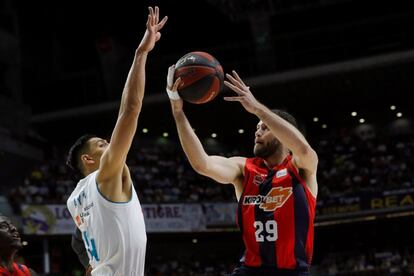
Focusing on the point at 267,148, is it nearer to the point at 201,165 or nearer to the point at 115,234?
the point at 201,165

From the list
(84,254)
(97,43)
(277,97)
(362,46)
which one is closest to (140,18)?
(97,43)

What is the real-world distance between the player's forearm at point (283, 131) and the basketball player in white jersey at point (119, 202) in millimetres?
912

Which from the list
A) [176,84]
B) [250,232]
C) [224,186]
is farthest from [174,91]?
[224,186]

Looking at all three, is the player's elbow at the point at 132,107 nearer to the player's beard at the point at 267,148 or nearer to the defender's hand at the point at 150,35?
the defender's hand at the point at 150,35

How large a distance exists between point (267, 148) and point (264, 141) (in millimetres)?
61

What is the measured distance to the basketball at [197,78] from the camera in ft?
16.0

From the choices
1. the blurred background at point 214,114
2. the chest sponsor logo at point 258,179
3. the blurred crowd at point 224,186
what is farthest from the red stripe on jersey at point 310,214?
the blurred crowd at point 224,186

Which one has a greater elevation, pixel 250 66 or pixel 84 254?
pixel 250 66

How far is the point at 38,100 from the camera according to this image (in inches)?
1216

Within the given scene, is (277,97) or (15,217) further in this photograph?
(277,97)

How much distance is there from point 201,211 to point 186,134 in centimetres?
1899

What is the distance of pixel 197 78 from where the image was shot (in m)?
4.90

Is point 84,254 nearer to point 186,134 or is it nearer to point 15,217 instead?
point 186,134

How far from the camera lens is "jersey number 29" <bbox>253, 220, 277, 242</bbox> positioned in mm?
4539
